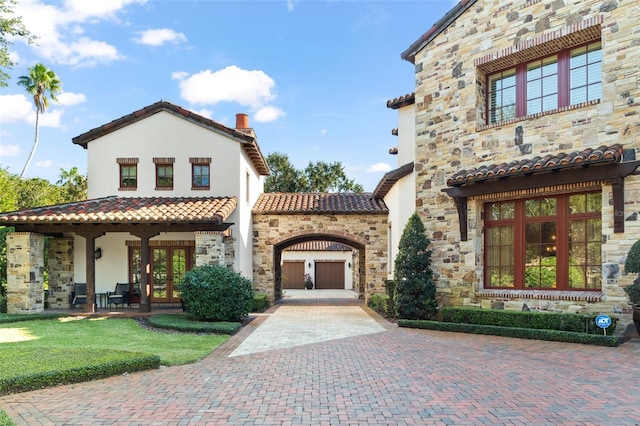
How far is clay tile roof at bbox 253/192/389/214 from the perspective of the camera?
19188mm

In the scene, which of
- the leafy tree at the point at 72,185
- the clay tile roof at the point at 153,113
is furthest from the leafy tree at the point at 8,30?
the leafy tree at the point at 72,185

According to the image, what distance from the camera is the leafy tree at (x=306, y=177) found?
42812 mm

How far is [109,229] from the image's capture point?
1444cm

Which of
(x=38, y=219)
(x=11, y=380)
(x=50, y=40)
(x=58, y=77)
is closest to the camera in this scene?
(x=11, y=380)

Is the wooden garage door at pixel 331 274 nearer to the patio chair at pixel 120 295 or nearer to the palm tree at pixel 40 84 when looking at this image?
the patio chair at pixel 120 295

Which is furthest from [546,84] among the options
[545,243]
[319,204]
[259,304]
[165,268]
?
[165,268]

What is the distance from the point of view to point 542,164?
9703mm

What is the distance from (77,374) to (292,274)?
2870 centimetres

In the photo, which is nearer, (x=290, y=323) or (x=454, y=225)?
(x=454, y=225)

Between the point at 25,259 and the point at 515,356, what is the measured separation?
14.7m

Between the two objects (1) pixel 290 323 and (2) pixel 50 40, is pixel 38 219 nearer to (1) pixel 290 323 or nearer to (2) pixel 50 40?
(2) pixel 50 40

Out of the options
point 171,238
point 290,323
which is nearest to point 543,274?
point 290,323

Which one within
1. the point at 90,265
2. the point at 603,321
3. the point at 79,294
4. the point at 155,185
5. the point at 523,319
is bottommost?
the point at 79,294

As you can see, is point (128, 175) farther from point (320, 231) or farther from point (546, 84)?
point (546, 84)
